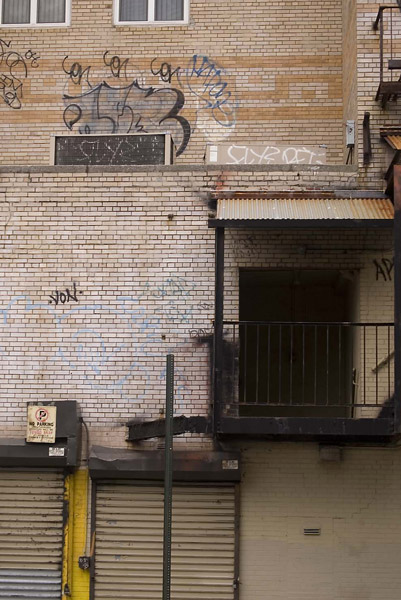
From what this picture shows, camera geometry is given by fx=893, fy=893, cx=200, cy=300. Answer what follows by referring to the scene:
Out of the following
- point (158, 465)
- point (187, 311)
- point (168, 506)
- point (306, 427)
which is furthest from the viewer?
point (187, 311)

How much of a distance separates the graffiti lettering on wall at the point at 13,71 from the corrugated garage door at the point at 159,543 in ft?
21.9

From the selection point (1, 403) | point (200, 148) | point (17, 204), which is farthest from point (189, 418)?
point (200, 148)

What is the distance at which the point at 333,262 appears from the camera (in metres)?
11.2

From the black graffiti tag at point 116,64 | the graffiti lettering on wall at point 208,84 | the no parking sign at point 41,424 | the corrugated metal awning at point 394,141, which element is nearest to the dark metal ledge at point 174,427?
the no parking sign at point 41,424

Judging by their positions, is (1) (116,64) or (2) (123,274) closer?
(2) (123,274)

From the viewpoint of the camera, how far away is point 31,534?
35.7ft

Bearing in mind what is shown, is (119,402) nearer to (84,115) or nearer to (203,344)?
(203,344)

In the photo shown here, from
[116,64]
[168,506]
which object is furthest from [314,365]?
[168,506]

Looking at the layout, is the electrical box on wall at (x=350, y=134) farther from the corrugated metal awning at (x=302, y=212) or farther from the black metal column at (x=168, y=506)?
the black metal column at (x=168, y=506)

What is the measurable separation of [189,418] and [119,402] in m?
0.98

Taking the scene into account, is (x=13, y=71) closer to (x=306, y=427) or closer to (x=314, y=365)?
(x=314, y=365)

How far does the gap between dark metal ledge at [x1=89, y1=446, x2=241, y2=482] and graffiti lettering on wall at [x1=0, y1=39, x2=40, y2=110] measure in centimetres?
625

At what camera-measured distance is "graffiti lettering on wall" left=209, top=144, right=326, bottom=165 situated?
1227 centimetres

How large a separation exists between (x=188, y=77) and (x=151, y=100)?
2.23 ft
